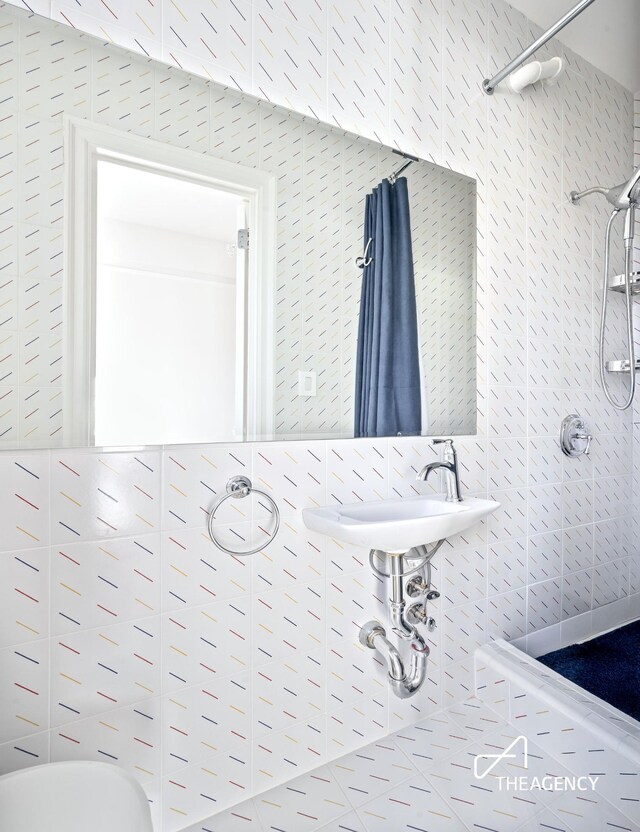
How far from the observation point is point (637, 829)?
3.54 ft

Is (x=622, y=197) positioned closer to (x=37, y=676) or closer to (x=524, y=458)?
(x=524, y=458)

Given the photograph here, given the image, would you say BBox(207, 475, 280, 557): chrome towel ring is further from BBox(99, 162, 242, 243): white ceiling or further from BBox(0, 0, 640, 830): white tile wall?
BBox(99, 162, 242, 243): white ceiling

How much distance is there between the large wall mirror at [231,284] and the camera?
97cm

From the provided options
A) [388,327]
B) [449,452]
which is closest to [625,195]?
[388,327]

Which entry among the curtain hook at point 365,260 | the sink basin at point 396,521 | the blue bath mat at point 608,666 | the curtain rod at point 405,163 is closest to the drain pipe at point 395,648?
the sink basin at point 396,521

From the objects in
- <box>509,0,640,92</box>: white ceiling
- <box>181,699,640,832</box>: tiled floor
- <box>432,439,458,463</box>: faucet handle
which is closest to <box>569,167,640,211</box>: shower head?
<box>509,0,640,92</box>: white ceiling

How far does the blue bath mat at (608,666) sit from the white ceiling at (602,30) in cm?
228

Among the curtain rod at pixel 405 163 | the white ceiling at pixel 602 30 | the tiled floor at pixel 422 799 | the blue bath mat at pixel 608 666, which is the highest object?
the white ceiling at pixel 602 30

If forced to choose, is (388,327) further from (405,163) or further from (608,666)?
(608,666)

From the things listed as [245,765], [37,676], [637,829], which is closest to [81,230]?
[37,676]

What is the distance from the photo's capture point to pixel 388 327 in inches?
56.3

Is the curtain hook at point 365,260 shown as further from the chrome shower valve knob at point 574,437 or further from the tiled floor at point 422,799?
the tiled floor at point 422,799

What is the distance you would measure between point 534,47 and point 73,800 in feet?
7.15

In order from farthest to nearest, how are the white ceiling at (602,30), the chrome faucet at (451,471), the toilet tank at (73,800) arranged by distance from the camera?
1. the white ceiling at (602,30)
2. the chrome faucet at (451,471)
3. the toilet tank at (73,800)
